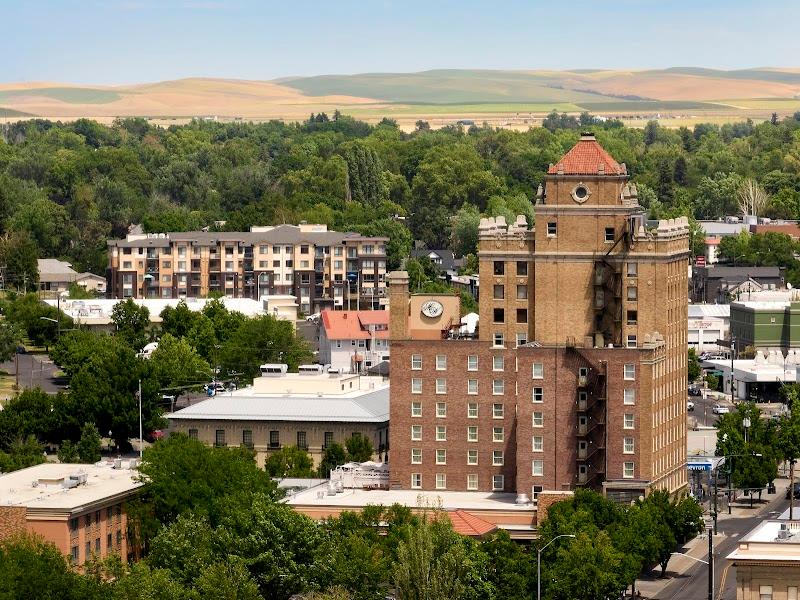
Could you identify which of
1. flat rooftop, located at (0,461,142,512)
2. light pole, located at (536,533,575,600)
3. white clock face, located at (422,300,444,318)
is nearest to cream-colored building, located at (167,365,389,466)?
flat rooftop, located at (0,461,142,512)

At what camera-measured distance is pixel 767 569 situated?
369 feet

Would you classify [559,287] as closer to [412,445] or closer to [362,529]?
[412,445]

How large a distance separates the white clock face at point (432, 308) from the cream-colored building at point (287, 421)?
15234 mm

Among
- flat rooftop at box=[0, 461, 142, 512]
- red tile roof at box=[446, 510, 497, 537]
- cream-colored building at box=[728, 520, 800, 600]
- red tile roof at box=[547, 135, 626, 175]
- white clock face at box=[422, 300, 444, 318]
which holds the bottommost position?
red tile roof at box=[446, 510, 497, 537]

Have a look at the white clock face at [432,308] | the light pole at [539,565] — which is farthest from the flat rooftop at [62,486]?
the light pole at [539,565]

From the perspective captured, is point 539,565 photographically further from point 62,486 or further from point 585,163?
point 585,163

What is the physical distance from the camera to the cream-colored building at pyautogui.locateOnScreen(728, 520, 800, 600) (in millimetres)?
112000

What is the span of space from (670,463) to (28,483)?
35.8 meters

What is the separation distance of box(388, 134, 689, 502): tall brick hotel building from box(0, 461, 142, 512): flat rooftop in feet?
51.8

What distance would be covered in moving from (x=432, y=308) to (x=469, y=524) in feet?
62.3

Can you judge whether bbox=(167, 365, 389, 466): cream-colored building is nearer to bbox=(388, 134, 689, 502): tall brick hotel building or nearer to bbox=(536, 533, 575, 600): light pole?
bbox=(388, 134, 689, 502): tall brick hotel building

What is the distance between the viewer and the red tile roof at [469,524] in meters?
141

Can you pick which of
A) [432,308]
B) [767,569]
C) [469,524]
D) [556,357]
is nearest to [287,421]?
[432,308]

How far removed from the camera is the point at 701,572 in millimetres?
147625
